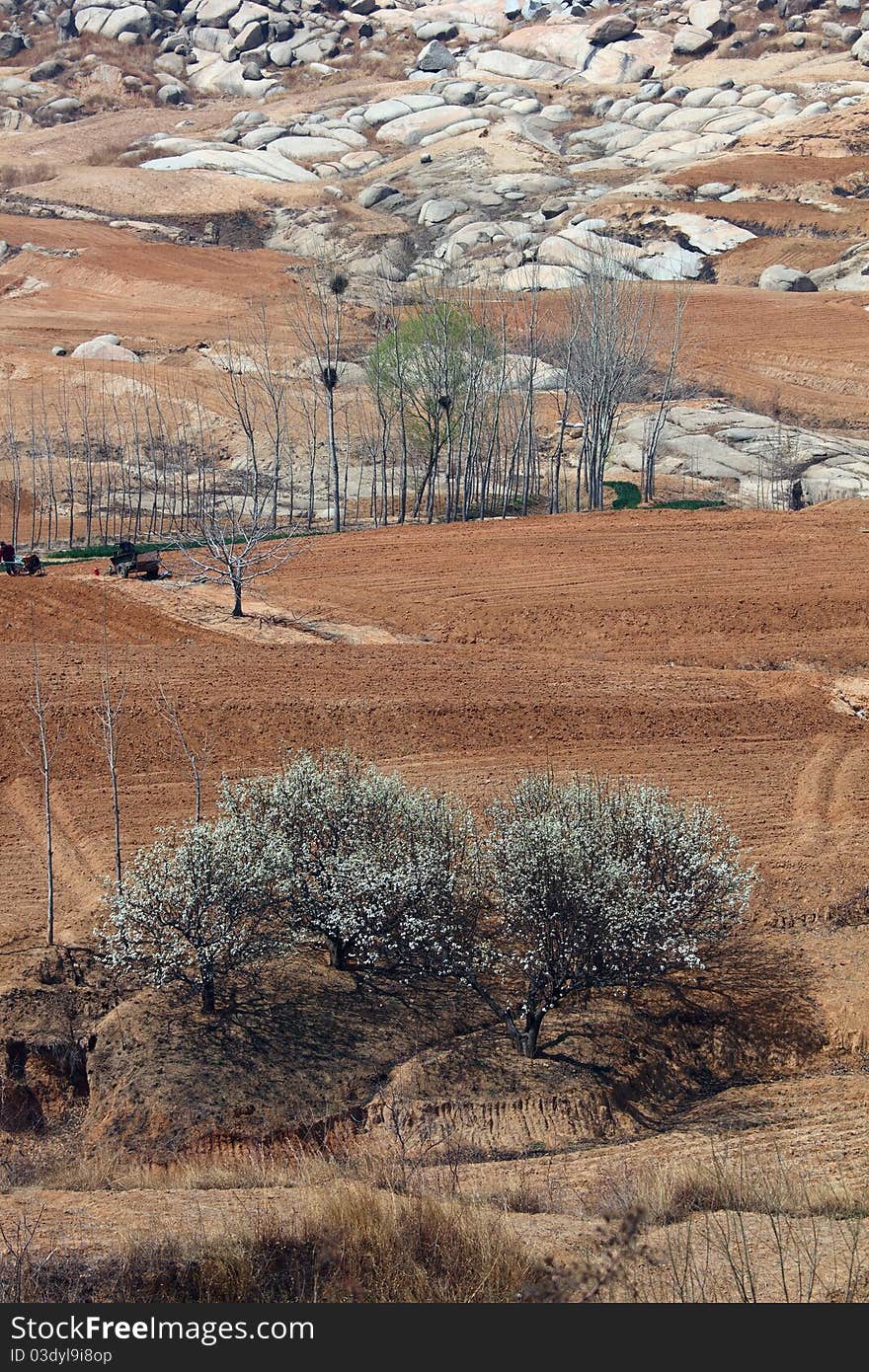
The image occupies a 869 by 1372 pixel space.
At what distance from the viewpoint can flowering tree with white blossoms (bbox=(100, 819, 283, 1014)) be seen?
1405cm

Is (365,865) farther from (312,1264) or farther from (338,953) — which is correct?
(312,1264)

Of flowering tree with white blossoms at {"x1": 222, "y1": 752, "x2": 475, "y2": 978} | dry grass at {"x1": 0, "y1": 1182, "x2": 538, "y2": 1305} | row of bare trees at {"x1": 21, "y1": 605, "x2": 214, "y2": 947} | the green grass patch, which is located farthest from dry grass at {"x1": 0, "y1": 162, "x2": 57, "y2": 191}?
dry grass at {"x1": 0, "y1": 1182, "x2": 538, "y2": 1305}

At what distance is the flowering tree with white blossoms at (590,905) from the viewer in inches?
538

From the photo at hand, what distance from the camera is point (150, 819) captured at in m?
19.6

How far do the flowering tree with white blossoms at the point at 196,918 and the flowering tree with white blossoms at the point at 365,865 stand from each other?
36 cm

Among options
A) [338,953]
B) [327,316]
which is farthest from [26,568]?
[327,316]

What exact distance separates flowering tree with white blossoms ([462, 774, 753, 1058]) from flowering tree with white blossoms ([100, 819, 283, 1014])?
2.52 meters

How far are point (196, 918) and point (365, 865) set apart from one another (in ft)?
6.29

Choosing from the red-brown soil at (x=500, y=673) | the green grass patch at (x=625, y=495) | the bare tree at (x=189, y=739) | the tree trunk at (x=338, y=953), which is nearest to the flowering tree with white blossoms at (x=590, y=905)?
the tree trunk at (x=338, y=953)

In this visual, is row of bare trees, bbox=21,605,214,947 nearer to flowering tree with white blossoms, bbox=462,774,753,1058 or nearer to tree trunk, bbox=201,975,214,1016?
tree trunk, bbox=201,975,214,1016

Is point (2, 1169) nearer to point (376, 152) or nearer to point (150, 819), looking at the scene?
point (150, 819)

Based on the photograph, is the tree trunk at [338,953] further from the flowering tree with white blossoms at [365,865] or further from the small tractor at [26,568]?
the small tractor at [26,568]

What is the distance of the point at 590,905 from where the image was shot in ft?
44.8

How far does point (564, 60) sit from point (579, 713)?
11732 centimetres
